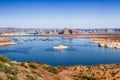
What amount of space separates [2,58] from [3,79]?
5.19m

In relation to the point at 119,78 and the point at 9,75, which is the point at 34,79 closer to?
the point at 9,75

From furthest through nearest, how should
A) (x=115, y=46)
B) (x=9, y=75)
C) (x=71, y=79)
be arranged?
(x=115, y=46) < (x=71, y=79) < (x=9, y=75)

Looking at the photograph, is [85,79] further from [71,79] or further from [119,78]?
[119,78]

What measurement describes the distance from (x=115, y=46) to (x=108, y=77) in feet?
225

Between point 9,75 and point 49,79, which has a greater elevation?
point 9,75

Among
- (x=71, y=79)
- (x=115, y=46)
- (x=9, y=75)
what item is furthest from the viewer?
(x=115, y=46)

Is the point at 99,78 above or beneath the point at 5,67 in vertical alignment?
beneath

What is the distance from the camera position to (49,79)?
16.2 meters

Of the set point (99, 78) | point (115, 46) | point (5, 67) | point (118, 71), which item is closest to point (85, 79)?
point (99, 78)

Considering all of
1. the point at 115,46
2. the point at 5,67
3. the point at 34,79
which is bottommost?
the point at 115,46

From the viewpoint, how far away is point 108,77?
2417 cm

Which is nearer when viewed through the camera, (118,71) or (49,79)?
(49,79)

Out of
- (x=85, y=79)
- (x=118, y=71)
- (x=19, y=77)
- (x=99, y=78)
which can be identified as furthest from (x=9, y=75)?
(x=118, y=71)

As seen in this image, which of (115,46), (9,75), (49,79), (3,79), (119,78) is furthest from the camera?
(115,46)
